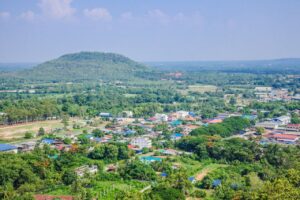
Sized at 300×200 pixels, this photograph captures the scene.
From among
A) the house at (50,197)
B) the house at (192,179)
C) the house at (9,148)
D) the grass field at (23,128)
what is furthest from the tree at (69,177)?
the grass field at (23,128)

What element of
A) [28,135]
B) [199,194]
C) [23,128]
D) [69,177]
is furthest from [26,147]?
[199,194]

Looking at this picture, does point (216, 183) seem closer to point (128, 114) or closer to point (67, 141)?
point (67, 141)

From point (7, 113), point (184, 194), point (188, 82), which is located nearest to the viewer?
point (184, 194)

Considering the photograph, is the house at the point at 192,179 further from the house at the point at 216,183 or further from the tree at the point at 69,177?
the tree at the point at 69,177

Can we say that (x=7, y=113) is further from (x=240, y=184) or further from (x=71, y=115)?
(x=240, y=184)

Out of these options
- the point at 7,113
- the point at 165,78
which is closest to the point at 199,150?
the point at 7,113

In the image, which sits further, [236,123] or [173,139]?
[236,123]
